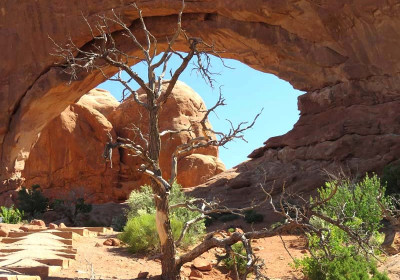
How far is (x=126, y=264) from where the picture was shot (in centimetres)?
942

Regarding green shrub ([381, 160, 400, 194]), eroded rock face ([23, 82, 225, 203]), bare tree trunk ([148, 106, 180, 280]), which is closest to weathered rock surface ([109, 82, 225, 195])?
eroded rock face ([23, 82, 225, 203])

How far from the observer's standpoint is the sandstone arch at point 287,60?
63.5ft

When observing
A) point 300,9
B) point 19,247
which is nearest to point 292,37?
point 300,9

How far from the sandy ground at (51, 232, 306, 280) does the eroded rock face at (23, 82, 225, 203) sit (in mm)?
18045

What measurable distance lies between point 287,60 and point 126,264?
48.0 feet

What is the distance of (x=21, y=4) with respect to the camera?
2233 cm

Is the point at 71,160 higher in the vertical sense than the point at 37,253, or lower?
higher

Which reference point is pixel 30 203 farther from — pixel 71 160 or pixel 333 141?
pixel 333 141

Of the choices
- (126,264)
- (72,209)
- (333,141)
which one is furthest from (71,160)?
(126,264)

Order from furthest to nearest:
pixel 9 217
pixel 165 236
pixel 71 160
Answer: pixel 71 160 < pixel 9 217 < pixel 165 236

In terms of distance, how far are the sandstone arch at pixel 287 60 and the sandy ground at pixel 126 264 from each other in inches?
346

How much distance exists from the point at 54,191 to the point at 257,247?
21.1 m

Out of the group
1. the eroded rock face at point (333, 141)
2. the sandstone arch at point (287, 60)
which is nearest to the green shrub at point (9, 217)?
the sandstone arch at point (287, 60)

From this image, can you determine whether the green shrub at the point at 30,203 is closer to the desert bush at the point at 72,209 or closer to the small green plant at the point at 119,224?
the desert bush at the point at 72,209
